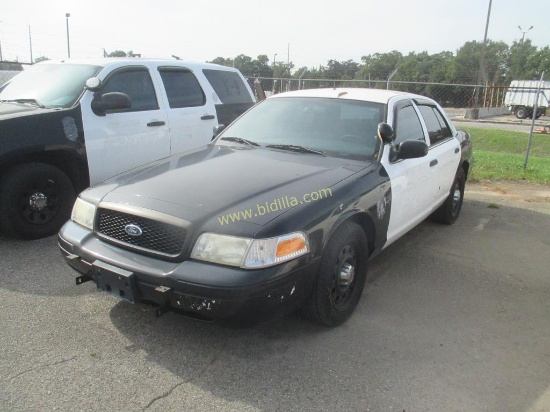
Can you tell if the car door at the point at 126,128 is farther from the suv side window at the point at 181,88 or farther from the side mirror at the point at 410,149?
the side mirror at the point at 410,149

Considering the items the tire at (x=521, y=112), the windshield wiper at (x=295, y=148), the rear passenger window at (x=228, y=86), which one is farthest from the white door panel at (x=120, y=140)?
the tire at (x=521, y=112)

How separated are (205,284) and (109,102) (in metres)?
3.00

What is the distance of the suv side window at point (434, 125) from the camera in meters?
4.88

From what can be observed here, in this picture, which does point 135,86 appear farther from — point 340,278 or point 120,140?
point 340,278

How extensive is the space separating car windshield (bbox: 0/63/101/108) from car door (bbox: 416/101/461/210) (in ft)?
11.8

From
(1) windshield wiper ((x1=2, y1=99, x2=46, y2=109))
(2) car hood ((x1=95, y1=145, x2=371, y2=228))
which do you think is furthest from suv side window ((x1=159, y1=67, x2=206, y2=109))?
(2) car hood ((x1=95, y1=145, x2=371, y2=228))

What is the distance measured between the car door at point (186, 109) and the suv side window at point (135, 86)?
185mm

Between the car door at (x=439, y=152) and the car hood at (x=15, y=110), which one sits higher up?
the car hood at (x=15, y=110)

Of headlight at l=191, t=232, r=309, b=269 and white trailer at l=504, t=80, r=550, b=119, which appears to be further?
white trailer at l=504, t=80, r=550, b=119

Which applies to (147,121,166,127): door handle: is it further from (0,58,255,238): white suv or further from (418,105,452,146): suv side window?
(418,105,452,146): suv side window

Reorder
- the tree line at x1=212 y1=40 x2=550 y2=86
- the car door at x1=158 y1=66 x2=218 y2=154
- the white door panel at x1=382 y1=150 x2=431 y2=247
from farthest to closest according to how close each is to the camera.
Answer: the tree line at x1=212 y1=40 x2=550 y2=86 → the car door at x1=158 y1=66 x2=218 y2=154 → the white door panel at x1=382 y1=150 x2=431 y2=247

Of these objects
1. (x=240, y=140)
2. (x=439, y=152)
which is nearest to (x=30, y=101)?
(x=240, y=140)

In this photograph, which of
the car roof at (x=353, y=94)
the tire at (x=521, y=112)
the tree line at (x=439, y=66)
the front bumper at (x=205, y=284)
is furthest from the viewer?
the tree line at (x=439, y=66)

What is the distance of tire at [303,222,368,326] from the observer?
2904 mm
